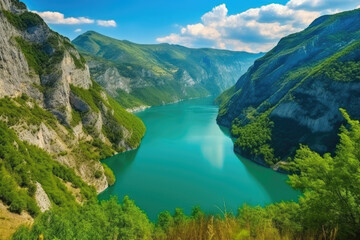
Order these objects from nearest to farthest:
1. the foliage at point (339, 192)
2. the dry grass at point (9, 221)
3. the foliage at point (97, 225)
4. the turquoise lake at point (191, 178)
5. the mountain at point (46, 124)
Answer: the foliage at point (339, 192) → the foliage at point (97, 225) → the dry grass at point (9, 221) → the mountain at point (46, 124) → the turquoise lake at point (191, 178)

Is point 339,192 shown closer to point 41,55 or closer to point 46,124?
point 46,124

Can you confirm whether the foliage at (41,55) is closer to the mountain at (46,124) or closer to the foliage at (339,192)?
the mountain at (46,124)

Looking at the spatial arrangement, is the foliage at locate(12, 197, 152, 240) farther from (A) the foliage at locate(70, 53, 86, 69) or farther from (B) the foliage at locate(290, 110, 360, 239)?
(A) the foliage at locate(70, 53, 86, 69)

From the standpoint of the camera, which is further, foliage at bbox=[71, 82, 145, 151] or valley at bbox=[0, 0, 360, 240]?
foliage at bbox=[71, 82, 145, 151]

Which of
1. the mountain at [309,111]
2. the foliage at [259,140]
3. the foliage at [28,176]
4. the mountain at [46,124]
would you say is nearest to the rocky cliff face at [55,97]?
the mountain at [46,124]

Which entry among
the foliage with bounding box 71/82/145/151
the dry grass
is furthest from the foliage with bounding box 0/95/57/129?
the dry grass

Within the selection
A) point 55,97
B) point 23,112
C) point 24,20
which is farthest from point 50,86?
point 24,20

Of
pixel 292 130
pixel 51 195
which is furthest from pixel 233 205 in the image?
pixel 292 130
